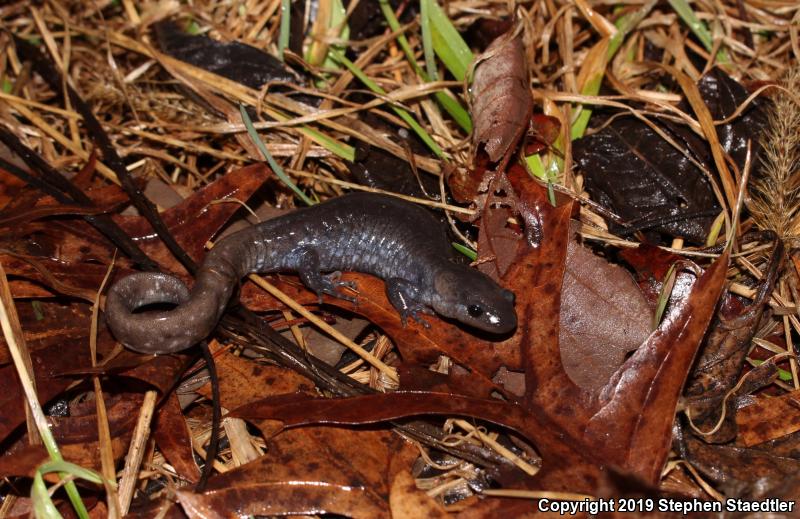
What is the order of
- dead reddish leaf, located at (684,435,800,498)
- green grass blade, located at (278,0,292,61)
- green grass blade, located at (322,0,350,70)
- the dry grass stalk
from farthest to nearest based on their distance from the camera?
green grass blade, located at (322,0,350,70)
green grass blade, located at (278,0,292,61)
the dry grass stalk
dead reddish leaf, located at (684,435,800,498)

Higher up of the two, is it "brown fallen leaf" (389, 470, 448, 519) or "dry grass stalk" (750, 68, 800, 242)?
"dry grass stalk" (750, 68, 800, 242)

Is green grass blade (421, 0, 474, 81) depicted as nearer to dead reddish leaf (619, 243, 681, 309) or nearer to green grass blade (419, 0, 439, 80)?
green grass blade (419, 0, 439, 80)

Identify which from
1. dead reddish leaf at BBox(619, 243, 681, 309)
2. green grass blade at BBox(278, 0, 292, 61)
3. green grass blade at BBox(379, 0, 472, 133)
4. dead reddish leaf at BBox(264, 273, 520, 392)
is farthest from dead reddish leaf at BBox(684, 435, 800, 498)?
green grass blade at BBox(278, 0, 292, 61)

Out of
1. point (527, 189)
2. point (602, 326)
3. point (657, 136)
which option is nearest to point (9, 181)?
point (527, 189)

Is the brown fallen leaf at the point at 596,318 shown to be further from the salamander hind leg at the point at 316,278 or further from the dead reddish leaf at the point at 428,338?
the salamander hind leg at the point at 316,278

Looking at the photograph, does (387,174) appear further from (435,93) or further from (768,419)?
(768,419)

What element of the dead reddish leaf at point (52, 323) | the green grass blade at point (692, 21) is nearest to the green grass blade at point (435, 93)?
the green grass blade at point (692, 21)

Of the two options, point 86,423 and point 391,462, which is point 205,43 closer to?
point 86,423
